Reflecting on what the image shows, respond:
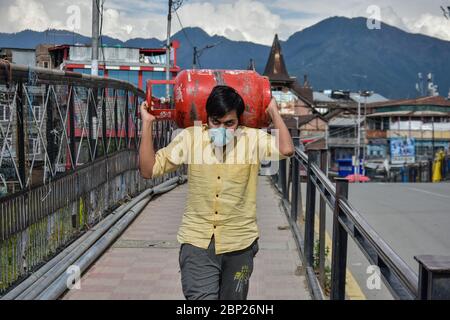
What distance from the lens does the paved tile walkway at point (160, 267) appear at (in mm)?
5305

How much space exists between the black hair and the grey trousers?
0.65 meters

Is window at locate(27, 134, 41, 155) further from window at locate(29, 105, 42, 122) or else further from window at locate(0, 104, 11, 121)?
window at locate(0, 104, 11, 121)

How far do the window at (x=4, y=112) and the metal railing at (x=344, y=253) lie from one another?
2.33 metres

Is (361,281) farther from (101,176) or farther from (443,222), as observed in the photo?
(443,222)

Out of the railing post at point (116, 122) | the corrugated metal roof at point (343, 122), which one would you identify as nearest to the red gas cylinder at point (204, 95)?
the railing post at point (116, 122)

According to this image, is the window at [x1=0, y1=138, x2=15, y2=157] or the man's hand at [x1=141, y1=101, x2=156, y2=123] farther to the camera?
the window at [x1=0, y1=138, x2=15, y2=157]

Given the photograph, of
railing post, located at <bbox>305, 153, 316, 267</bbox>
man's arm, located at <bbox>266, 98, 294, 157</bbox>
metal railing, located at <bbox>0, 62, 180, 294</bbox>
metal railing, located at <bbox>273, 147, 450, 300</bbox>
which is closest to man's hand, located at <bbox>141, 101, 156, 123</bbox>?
man's arm, located at <bbox>266, 98, 294, 157</bbox>

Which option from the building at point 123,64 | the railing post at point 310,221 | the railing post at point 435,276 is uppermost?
the building at point 123,64

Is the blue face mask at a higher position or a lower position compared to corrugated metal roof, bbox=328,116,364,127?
lower

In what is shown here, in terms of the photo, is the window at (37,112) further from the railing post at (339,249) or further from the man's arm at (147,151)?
the railing post at (339,249)

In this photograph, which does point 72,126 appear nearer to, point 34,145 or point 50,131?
point 50,131

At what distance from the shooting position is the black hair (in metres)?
3.34

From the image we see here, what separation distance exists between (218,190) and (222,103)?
17.7 inches
